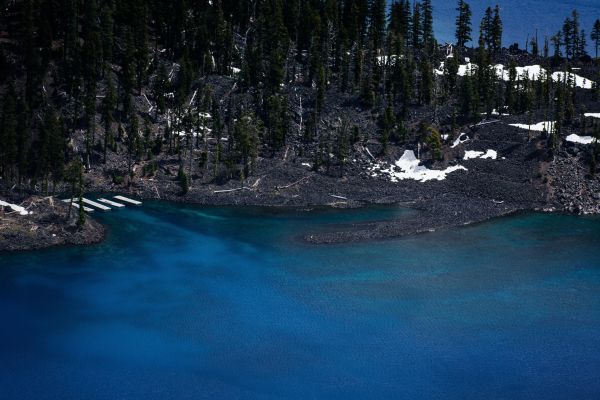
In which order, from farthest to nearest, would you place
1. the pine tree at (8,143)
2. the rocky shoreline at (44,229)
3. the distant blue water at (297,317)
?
the pine tree at (8,143) → the rocky shoreline at (44,229) → the distant blue water at (297,317)

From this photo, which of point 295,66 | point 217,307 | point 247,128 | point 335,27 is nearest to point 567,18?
point 335,27

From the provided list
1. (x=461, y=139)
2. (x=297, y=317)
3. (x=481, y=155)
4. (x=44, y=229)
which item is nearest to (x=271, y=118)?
(x=461, y=139)

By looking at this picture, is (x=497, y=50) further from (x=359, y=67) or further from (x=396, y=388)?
(x=396, y=388)

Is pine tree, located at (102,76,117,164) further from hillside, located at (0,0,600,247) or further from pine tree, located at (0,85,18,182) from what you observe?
pine tree, located at (0,85,18,182)

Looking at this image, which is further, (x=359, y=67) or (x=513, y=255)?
(x=359, y=67)

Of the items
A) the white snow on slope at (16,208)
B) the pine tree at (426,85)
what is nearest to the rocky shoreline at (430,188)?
the pine tree at (426,85)

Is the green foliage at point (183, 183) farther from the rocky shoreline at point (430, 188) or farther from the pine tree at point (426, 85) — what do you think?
the pine tree at point (426, 85)
